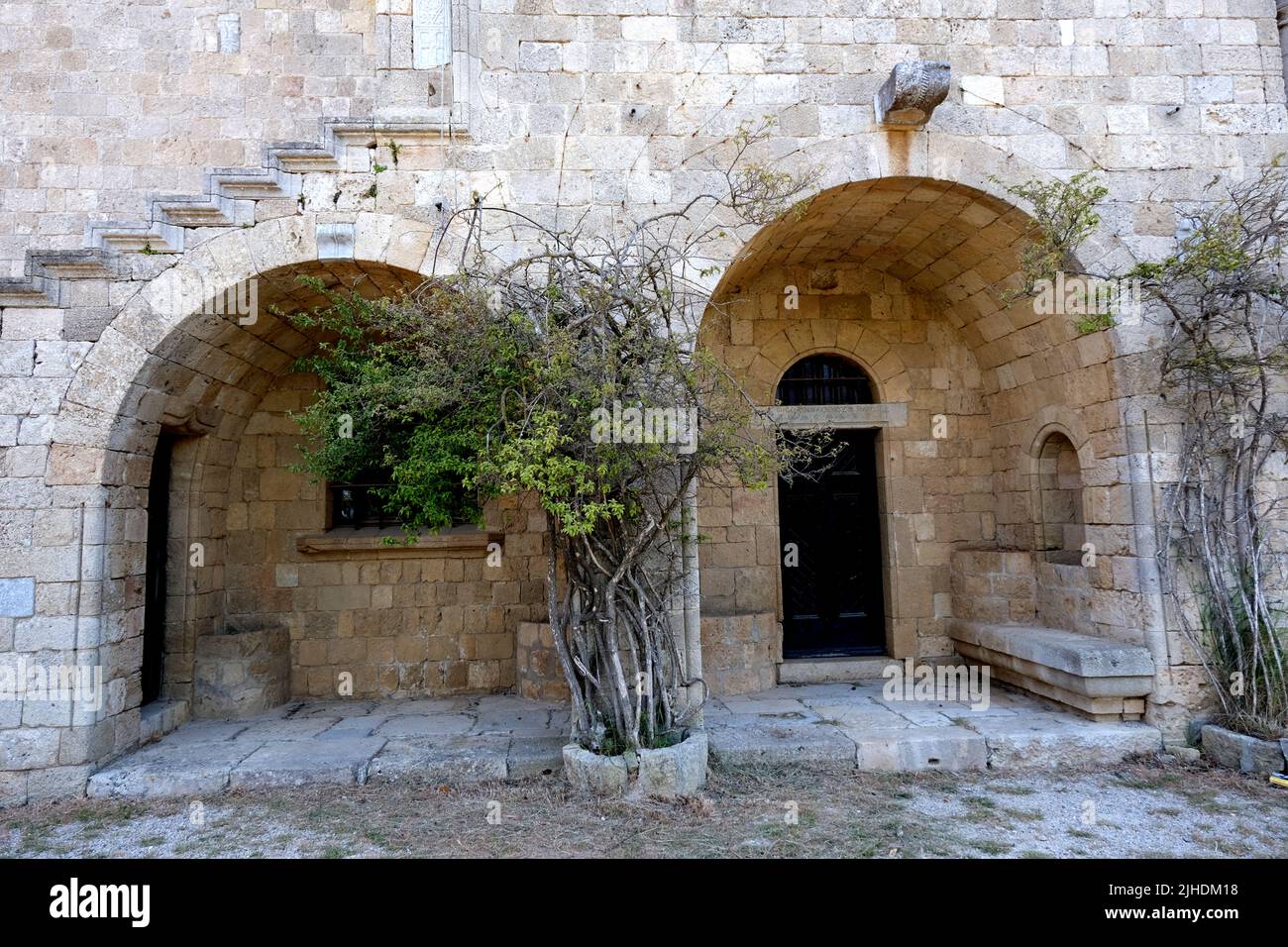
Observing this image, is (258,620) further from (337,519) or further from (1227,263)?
(1227,263)

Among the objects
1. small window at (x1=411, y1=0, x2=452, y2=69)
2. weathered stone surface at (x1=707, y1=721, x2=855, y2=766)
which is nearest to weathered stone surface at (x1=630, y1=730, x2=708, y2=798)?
weathered stone surface at (x1=707, y1=721, x2=855, y2=766)

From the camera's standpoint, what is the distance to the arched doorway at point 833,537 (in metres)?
6.66

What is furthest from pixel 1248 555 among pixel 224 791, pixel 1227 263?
pixel 224 791

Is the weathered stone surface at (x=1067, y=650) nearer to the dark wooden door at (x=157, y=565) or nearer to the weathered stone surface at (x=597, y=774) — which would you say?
the weathered stone surface at (x=597, y=774)

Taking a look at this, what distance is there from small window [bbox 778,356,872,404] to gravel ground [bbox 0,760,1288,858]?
3.35m

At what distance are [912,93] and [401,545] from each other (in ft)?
16.9

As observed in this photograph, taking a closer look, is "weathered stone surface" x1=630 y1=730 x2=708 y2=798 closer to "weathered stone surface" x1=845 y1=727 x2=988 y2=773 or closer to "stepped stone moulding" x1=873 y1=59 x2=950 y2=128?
"weathered stone surface" x1=845 y1=727 x2=988 y2=773

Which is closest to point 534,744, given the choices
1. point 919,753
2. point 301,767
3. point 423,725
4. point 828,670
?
point 423,725

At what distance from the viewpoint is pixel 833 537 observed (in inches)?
266

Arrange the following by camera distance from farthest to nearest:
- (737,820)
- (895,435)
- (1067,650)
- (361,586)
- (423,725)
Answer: (895,435)
(361,586)
(423,725)
(1067,650)
(737,820)

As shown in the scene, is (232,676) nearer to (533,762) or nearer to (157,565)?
(157,565)

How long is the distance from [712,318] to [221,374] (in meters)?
3.96

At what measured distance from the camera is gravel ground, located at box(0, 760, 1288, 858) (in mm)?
3736

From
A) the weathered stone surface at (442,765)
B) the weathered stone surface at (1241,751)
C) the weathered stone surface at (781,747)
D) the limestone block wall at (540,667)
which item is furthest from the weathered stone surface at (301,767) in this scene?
the weathered stone surface at (1241,751)
